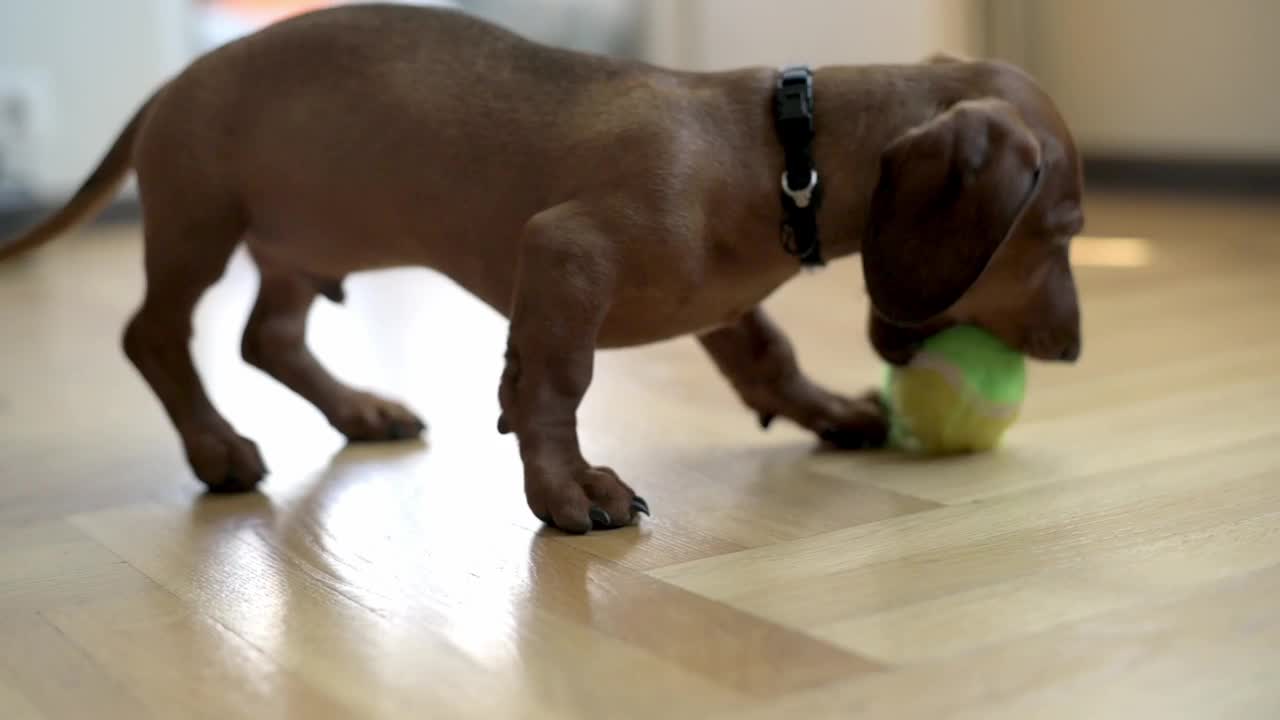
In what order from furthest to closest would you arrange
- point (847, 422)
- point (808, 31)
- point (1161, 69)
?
point (808, 31) < point (1161, 69) < point (847, 422)

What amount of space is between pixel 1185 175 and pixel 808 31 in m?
1.29

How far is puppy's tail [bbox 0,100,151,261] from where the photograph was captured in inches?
→ 83.8

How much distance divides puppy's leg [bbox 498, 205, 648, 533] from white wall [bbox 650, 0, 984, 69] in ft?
10.9

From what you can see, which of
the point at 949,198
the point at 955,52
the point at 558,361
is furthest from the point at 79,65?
the point at 949,198

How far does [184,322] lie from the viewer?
200 cm

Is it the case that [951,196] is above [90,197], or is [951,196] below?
above

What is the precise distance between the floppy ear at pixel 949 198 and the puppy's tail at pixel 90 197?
1027 mm

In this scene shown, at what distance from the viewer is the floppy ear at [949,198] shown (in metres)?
1.62

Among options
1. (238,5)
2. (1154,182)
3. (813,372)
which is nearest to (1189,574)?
(813,372)

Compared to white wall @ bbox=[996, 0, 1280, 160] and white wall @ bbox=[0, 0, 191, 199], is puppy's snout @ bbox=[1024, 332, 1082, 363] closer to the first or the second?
white wall @ bbox=[996, 0, 1280, 160]

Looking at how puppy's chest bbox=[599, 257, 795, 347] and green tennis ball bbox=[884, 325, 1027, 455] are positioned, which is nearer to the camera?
puppy's chest bbox=[599, 257, 795, 347]

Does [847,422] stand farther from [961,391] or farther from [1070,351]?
[1070,351]

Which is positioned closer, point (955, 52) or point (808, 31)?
point (955, 52)

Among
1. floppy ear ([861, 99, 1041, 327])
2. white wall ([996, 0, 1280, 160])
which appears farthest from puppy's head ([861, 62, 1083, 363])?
white wall ([996, 0, 1280, 160])
